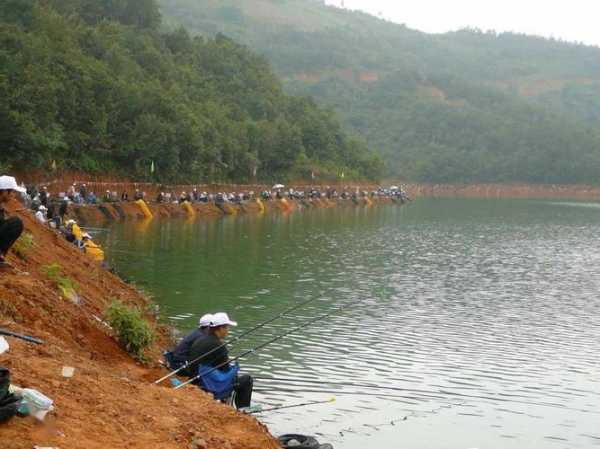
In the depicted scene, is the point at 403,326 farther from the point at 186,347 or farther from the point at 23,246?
the point at 186,347

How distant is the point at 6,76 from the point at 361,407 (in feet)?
126

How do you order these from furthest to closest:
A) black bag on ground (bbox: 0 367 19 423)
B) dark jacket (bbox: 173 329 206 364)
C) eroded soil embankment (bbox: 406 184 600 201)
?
eroded soil embankment (bbox: 406 184 600 201)
dark jacket (bbox: 173 329 206 364)
black bag on ground (bbox: 0 367 19 423)

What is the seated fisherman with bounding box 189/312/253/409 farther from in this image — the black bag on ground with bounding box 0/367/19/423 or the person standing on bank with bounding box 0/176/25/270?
the black bag on ground with bounding box 0/367/19/423

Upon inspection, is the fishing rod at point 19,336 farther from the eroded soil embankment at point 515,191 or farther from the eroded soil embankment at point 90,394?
the eroded soil embankment at point 515,191

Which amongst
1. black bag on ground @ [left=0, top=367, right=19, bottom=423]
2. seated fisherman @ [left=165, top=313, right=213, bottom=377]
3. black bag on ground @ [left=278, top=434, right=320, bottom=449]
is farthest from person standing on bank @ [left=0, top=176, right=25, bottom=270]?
black bag on ground @ [left=0, top=367, right=19, bottom=423]

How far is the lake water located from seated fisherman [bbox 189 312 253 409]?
1.04 metres

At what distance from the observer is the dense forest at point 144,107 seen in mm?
52625

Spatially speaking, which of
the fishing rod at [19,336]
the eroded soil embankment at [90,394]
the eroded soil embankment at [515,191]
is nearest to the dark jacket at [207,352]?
the eroded soil embankment at [90,394]

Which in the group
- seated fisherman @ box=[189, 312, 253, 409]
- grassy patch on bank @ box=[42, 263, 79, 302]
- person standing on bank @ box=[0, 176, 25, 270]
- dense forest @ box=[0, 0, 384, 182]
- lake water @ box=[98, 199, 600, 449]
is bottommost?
lake water @ box=[98, 199, 600, 449]

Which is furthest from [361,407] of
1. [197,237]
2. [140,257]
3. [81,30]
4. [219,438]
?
[81,30]

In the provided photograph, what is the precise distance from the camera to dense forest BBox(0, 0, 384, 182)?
173 feet

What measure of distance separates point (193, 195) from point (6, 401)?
203 feet

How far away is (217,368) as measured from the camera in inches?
545

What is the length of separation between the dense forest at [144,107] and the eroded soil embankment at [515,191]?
153ft
